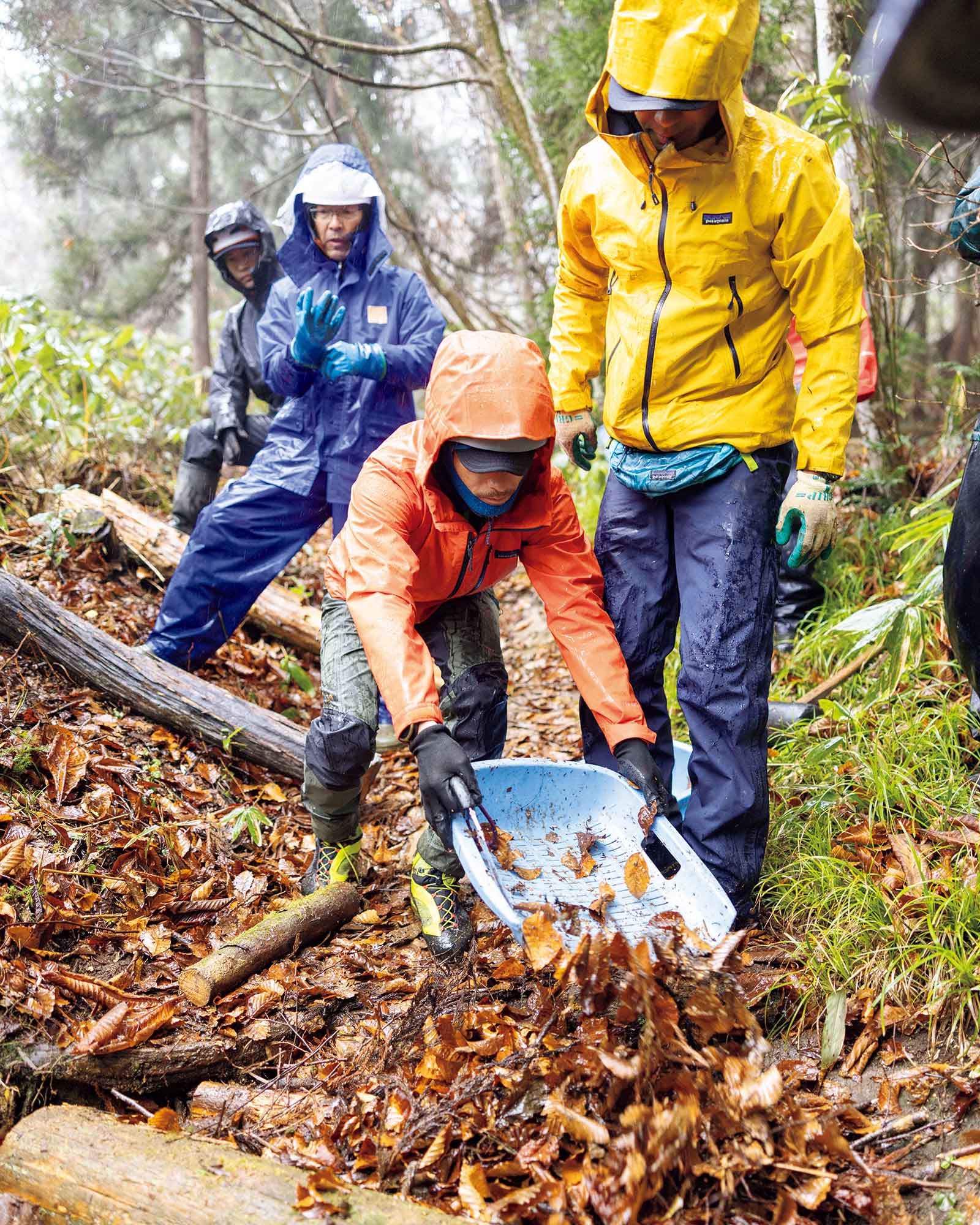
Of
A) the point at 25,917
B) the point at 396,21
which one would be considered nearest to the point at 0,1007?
the point at 25,917

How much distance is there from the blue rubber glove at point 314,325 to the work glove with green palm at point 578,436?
1.39m

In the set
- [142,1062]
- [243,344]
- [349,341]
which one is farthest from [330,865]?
[243,344]

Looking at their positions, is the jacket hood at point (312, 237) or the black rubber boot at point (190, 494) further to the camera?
the black rubber boot at point (190, 494)

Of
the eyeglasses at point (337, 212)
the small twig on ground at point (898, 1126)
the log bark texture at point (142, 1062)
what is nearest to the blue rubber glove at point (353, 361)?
the eyeglasses at point (337, 212)

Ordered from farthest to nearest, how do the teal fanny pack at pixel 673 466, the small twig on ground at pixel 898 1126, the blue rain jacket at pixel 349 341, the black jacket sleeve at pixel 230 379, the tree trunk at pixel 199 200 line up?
the tree trunk at pixel 199 200
the black jacket sleeve at pixel 230 379
the blue rain jacket at pixel 349 341
the teal fanny pack at pixel 673 466
the small twig on ground at pixel 898 1126

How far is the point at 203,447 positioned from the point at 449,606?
3102 millimetres

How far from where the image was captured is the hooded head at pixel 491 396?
259cm

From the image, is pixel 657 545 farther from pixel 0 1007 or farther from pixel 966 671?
pixel 0 1007

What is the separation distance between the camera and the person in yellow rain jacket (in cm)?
259

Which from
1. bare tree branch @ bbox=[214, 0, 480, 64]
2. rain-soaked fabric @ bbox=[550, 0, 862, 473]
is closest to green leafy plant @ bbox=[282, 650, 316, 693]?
rain-soaked fabric @ bbox=[550, 0, 862, 473]

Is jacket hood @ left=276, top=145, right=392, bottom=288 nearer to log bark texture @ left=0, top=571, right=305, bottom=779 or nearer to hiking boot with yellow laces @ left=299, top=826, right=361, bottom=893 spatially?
log bark texture @ left=0, top=571, right=305, bottom=779

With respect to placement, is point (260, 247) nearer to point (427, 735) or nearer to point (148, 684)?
point (148, 684)

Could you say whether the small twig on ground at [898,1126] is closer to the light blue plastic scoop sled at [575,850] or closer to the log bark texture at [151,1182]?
the light blue plastic scoop sled at [575,850]

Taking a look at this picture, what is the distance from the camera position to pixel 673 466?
2.85 m
